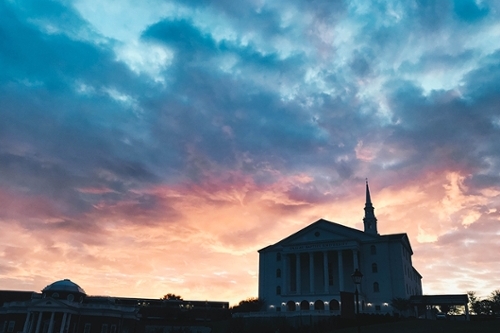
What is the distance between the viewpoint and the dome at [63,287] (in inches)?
3004

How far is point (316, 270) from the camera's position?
88.5m

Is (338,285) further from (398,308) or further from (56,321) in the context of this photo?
(56,321)

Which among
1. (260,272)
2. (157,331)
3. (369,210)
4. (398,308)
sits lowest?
(157,331)

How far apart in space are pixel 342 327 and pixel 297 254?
30.8m

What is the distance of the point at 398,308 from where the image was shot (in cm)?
7556

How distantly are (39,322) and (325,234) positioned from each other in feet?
171

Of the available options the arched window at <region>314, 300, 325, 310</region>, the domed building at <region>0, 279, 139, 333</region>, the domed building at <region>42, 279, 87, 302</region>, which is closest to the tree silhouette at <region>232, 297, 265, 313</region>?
the arched window at <region>314, 300, 325, 310</region>

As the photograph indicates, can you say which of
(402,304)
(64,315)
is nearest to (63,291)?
(64,315)

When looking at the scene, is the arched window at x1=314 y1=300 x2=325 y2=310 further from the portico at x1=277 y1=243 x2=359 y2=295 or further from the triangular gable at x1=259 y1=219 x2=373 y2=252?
the triangular gable at x1=259 y1=219 x2=373 y2=252

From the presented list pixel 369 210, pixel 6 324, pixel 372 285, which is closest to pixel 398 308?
pixel 372 285

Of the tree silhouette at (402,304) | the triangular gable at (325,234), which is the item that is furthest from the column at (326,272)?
the tree silhouette at (402,304)

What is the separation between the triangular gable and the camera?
8531cm

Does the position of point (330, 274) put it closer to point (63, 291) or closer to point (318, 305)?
point (318, 305)

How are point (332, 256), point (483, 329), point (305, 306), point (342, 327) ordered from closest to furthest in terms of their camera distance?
point (483, 329)
point (342, 327)
point (305, 306)
point (332, 256)
